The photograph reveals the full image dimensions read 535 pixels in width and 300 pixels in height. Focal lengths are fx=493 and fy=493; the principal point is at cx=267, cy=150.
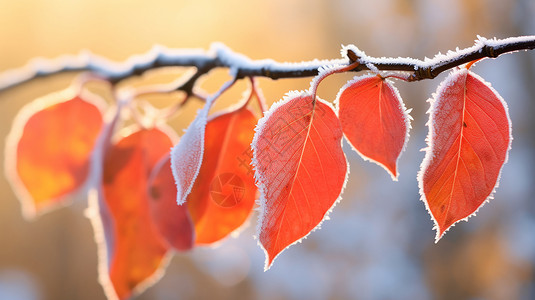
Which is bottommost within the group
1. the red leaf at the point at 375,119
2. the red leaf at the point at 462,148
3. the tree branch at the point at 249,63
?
the red leaf at the point at 462,148

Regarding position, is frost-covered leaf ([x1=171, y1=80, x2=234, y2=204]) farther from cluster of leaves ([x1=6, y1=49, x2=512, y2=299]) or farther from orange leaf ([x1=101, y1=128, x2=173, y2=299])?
orange leaf ([x1=101, y1=128, x2=173, y2=299])

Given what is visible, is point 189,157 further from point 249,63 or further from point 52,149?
point 52,149

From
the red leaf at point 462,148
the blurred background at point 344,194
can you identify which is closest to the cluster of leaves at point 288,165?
the red leaf at point 462,148

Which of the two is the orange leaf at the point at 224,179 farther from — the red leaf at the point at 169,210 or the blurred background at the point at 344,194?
the blurred background at the point at 344,194

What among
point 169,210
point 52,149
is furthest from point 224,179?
point 52,149

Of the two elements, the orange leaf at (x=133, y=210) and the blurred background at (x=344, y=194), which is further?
the blurred background at (x=344, y=194)

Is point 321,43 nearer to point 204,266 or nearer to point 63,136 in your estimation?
point 204,266
